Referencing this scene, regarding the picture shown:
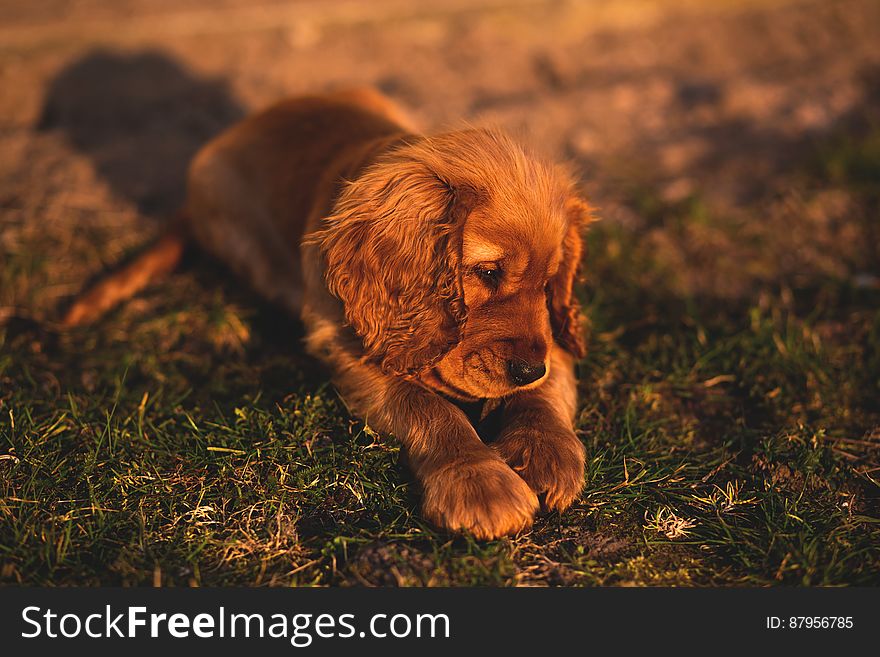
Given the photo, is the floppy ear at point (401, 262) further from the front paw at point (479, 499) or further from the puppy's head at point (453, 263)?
the front paw at point (479, 499)

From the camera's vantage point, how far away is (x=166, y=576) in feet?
7.57

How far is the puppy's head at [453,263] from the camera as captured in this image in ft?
8.86

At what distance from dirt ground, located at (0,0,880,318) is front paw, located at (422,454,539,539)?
4.75 ft

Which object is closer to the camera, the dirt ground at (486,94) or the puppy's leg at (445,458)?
the puppy's leg at (445,458)

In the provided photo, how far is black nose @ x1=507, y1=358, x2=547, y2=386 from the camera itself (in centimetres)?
262

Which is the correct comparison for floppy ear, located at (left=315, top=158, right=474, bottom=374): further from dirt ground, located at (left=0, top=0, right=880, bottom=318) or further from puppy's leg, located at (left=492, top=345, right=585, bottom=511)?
dirt ground, located at (left=0, top=0, right=880, bottom=318)

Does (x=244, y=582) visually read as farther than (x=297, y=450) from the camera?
No

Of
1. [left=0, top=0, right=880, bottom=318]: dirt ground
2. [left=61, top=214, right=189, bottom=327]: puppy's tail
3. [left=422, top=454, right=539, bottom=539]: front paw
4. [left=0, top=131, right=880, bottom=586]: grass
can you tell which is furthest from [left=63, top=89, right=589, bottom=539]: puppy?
[left=61, top=214, right=189, bottom=327]: puppy's tail

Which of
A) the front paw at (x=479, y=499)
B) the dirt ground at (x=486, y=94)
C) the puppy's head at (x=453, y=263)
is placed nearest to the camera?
the front paw at (x=479, y=499)

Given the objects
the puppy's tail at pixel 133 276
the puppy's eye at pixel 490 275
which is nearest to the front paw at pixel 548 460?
the puppy's eye at pixel 490 275

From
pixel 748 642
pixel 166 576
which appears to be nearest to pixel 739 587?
pixel 748 642

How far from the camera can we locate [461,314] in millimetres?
2699

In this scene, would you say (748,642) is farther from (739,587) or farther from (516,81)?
(516,81)

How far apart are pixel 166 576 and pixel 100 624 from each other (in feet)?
0.71
